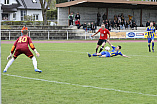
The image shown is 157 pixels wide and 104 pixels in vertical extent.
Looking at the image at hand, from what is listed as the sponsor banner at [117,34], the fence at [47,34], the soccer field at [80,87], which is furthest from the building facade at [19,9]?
the soccer field at [80,87]

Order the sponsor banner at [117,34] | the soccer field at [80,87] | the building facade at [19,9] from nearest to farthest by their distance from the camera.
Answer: the soccer field at [80,87] → the sponsor banner at [117,34] → the building facade at [19,9]

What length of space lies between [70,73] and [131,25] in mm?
38169

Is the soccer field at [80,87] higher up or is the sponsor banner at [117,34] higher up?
the sponsor banner at [117,34]

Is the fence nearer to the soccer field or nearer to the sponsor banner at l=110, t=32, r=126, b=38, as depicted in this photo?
the sponsor banner at l=110, t=32, r=126, b=38

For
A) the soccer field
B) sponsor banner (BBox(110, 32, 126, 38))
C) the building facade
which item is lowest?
the soccer field

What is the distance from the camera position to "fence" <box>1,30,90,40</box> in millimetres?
39781

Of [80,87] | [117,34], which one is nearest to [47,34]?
[117,34]

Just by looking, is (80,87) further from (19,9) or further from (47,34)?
(19,9)

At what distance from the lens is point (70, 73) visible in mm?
11109

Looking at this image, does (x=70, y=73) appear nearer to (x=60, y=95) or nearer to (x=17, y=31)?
(x=60, y=95)

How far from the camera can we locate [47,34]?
4147cm

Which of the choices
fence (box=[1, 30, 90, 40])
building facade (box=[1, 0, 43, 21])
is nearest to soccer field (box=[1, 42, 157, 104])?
fence (box=[1, 30, 90, 40])

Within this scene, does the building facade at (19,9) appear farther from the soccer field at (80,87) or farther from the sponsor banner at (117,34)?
the soccer field at (80,87)

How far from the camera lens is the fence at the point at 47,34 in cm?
3978
